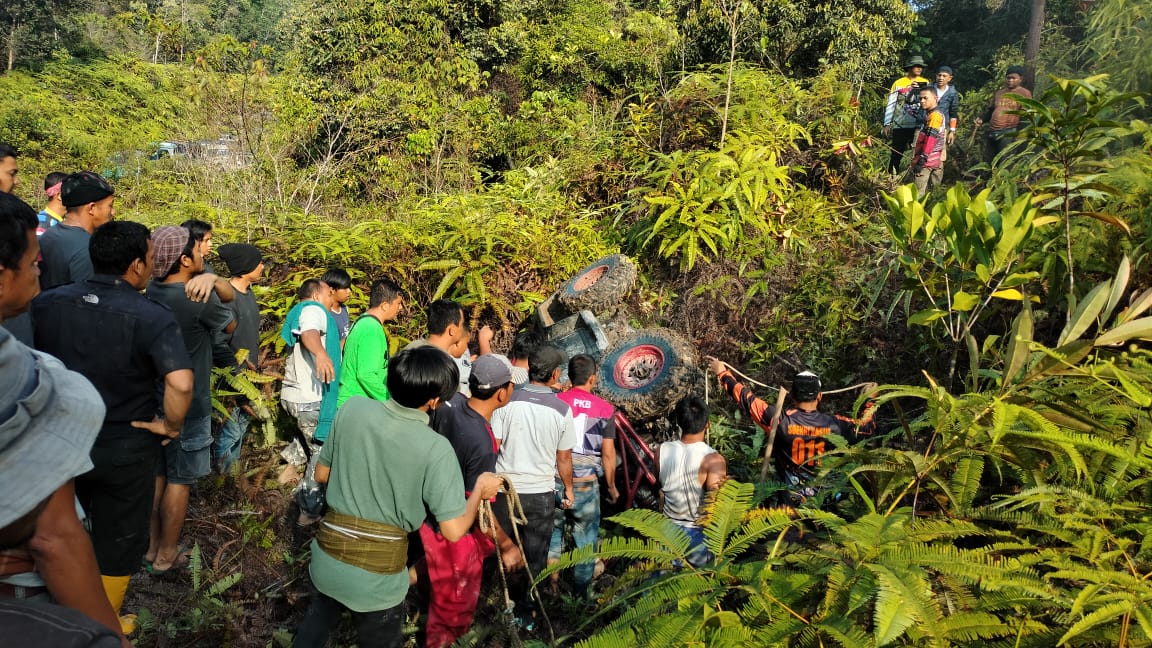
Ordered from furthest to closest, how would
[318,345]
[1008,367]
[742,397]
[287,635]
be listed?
[318,345] → [742,397] → [287,635] → [1008,367]

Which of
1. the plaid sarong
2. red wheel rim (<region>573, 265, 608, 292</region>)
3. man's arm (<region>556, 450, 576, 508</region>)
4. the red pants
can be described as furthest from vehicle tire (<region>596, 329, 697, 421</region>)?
the plaid sarong

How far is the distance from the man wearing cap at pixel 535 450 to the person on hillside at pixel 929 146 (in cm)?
545

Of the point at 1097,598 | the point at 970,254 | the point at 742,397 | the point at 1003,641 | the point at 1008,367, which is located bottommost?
the point at 742,397

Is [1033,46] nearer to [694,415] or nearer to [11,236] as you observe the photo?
[694,415]

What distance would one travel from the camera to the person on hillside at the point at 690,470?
3.85m

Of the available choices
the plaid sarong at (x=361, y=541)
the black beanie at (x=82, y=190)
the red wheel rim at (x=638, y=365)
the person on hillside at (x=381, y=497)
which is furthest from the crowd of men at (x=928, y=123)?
the black beanie at (x=82, y=190)

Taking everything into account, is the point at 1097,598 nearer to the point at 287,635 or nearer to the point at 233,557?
the point at 287,635

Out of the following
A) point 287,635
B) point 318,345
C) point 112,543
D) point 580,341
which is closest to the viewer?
point 112,543

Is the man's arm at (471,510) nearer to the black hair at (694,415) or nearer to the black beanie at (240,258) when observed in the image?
the black hair at (694,415)

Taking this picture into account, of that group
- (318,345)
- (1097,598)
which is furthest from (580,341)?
(1097,598)

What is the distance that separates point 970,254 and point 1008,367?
0.79 metres

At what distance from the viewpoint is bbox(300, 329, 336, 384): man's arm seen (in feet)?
15.8

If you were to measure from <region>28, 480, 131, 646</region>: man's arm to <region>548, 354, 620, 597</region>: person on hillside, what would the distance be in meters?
2.98

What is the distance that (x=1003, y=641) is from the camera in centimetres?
175
